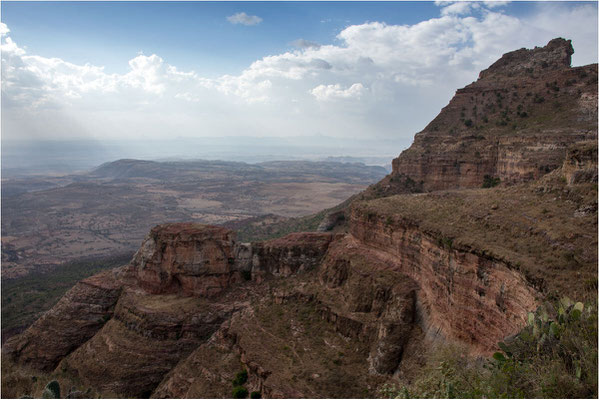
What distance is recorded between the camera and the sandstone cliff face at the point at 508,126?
3741cm

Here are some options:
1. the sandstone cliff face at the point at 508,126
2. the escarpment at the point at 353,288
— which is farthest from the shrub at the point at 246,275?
the sandstone cliff face at the point at 508,126

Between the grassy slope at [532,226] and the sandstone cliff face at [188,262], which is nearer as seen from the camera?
the grassy slope at [532,226]

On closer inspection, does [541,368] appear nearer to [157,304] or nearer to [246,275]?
[246,275]

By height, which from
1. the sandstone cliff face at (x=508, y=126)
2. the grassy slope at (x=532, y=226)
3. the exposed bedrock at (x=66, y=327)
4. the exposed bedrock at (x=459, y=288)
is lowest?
the exposed bedrock at (x=66, y=327)

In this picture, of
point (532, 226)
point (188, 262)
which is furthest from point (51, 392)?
point (532, 226)

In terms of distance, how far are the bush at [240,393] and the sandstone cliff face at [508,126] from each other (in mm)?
29525

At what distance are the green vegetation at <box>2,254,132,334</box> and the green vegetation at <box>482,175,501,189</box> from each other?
175 ft

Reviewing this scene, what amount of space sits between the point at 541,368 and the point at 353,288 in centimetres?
1850

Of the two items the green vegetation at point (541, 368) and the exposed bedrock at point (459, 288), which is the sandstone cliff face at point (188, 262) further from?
the green vegetation at point (541, 368)

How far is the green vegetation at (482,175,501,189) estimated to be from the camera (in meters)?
40.8

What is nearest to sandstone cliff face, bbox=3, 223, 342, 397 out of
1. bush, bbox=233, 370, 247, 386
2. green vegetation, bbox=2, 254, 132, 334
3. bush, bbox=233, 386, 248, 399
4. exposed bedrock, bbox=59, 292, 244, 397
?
exposed bedrock, bbox=59, 292, 244, 397

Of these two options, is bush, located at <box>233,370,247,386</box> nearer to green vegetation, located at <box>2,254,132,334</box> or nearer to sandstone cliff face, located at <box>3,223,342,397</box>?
sandstone cliff face, located at <box>3,223,342,397</box>

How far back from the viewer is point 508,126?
46750 mm

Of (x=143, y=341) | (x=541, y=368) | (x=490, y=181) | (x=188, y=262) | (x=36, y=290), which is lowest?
(x=36, y=290)
